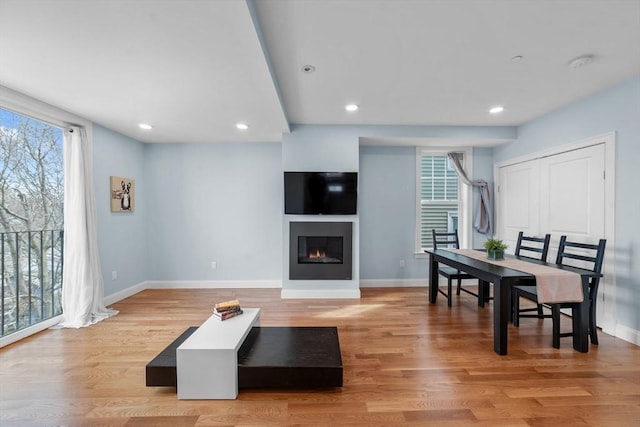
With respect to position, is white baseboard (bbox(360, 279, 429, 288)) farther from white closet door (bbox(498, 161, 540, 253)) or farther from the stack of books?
the stack of books

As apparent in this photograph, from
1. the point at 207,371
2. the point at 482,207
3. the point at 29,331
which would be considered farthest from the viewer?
the point at 482,207

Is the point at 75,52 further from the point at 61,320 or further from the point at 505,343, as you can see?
the point at 505,343

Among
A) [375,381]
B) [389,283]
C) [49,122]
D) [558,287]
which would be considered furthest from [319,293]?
[49,122]

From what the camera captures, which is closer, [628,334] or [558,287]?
[558,287]

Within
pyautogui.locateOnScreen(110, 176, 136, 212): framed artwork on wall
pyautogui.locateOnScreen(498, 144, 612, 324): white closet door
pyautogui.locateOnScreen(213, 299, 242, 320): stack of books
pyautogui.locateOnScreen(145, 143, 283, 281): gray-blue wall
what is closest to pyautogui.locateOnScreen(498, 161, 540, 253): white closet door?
pyautogui.locateOnScreen(498, 144, 612, 324): white closet door

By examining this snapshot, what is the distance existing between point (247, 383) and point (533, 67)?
336 centimetres

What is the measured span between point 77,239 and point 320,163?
300cm

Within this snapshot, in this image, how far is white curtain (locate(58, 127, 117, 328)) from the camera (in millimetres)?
3170

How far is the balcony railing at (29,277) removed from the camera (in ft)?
8.94

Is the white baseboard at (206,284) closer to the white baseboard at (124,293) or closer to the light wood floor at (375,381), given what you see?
the white baseboard at (124,293)

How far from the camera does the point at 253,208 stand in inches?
183

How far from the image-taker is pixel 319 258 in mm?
4168

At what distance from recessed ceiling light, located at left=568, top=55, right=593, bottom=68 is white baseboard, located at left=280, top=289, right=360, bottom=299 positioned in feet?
10.7

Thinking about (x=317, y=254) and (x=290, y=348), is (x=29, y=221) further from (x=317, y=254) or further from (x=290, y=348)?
(x=317, y=254)
